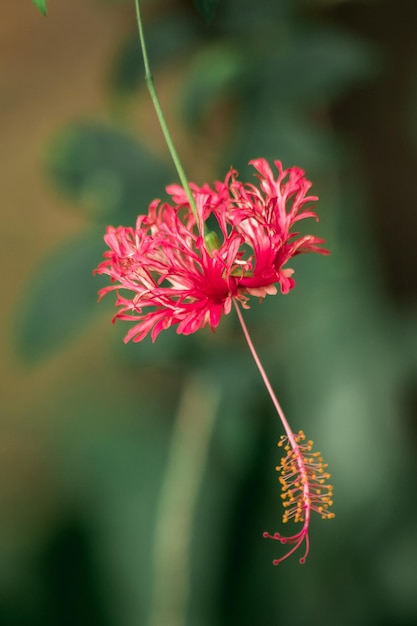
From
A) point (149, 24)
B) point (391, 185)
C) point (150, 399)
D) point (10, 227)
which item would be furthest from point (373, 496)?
point (149, 24)

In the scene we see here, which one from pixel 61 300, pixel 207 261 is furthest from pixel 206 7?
pixel 61 300

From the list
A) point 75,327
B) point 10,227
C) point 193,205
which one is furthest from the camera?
point 10,227

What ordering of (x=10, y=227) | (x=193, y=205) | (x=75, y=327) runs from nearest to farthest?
(x=193, y=205) → (x=75, y=327) → (x=10, y=227)

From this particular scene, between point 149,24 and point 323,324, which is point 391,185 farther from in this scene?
point 149,24

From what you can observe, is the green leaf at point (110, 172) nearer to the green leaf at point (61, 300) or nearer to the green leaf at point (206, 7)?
the green leaf at point (61, 300)

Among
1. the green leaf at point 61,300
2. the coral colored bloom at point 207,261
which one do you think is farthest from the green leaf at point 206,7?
the green leaf at point 61,300

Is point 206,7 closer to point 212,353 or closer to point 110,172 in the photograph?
point 110,172

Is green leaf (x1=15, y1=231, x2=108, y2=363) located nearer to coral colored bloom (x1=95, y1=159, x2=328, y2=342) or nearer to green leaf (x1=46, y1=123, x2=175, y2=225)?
green leaf (x1=46, y1=123, x2=175, y2=225)
